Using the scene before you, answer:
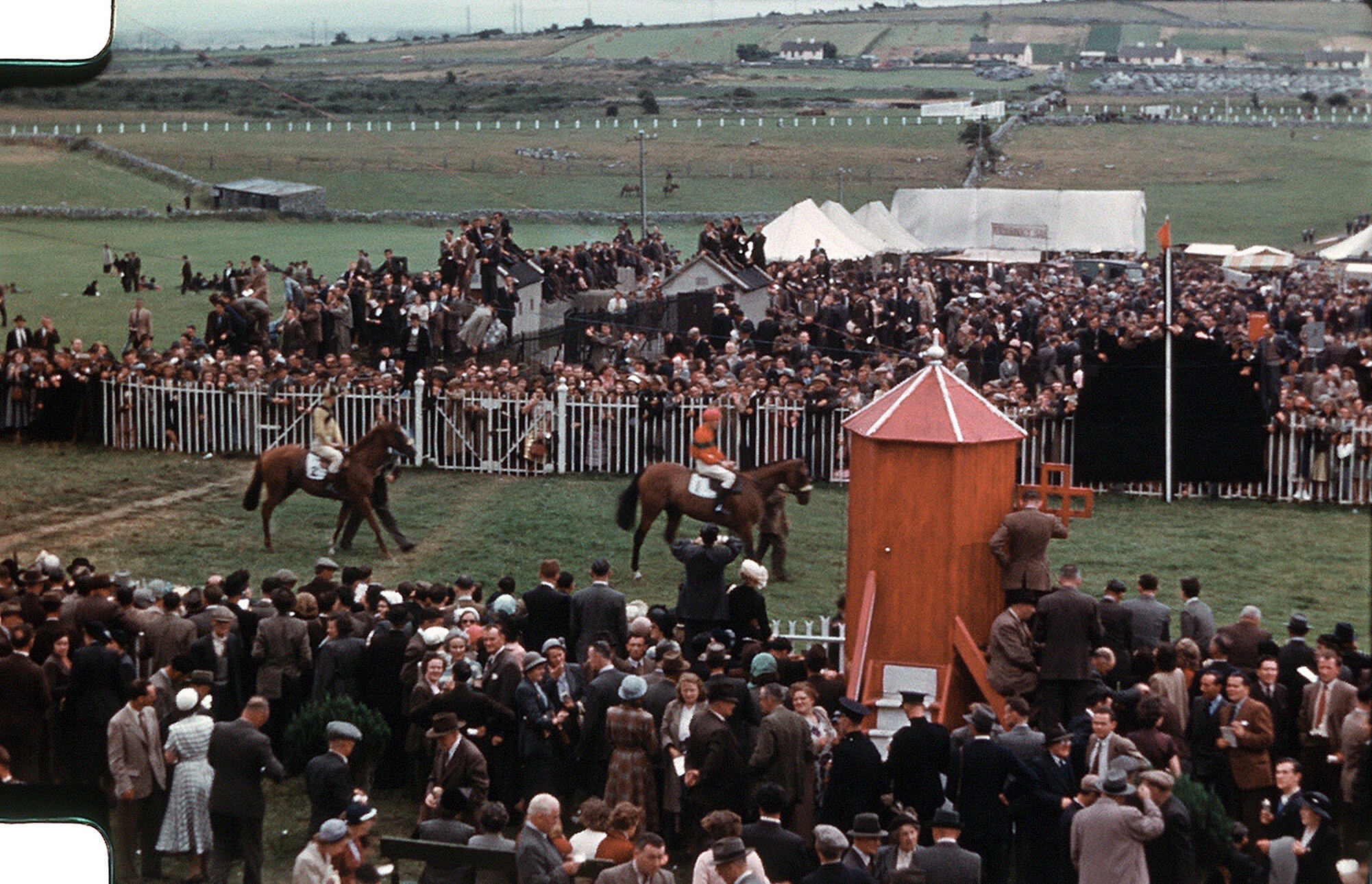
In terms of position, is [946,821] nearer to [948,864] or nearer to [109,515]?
[948,864]

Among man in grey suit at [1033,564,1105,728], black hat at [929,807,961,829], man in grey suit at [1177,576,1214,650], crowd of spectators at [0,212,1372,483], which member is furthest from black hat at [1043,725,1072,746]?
crowd of spectators at [0,212,1372,483]

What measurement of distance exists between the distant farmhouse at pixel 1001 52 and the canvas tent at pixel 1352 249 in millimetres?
9236

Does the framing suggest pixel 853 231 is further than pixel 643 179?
No

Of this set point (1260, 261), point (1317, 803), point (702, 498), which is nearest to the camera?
point (1317, 803)

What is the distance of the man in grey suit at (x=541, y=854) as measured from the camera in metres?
6.48

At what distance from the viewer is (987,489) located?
951 centimetres

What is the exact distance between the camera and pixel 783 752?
784cm

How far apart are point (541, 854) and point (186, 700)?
226 cm

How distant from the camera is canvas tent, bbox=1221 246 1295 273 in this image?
28.1 meters

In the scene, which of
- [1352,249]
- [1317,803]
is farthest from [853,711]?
[1352,249]

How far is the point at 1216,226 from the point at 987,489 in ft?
88.0

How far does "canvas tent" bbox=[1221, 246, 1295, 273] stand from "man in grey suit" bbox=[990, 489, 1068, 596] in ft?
66.8

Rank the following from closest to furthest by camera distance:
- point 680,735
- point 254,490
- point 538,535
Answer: point 680,735, point 254,490, point 538,535

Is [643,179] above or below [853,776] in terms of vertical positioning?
above
